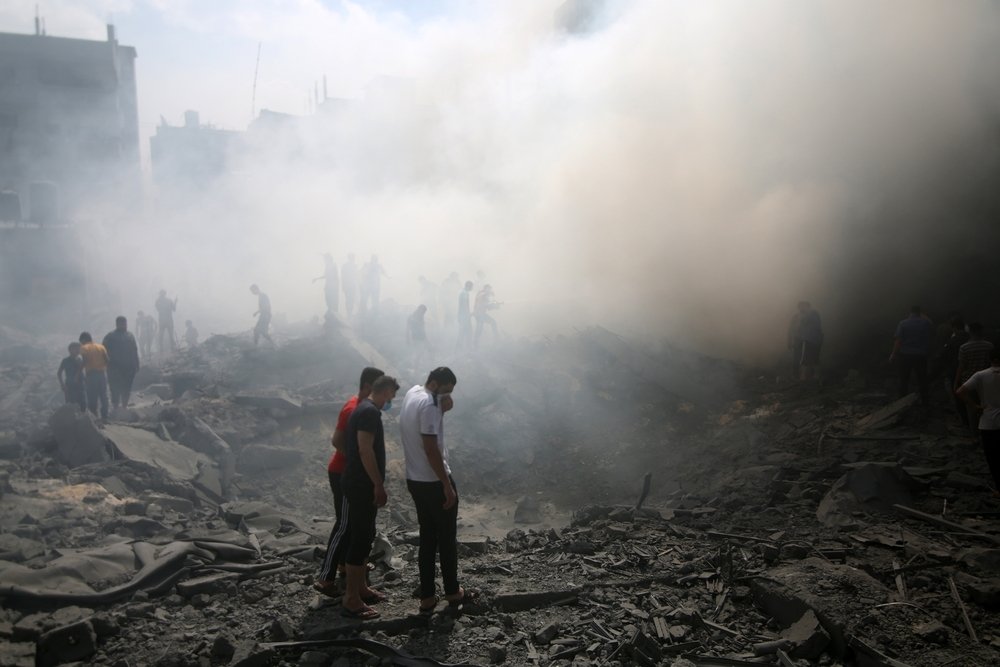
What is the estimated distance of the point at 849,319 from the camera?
12383 mm

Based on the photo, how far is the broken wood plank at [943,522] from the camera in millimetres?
4996

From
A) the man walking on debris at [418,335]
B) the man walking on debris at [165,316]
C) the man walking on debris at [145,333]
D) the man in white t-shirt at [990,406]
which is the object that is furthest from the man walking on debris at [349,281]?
the man in white t-shirt at [990,406]

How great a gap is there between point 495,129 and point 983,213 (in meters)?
11.5

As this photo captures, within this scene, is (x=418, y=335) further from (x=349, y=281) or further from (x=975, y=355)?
(x=975, y=355)

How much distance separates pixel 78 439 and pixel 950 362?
10634 mm

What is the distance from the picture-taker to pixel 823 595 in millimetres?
4027

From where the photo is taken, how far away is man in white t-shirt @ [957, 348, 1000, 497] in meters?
5.48

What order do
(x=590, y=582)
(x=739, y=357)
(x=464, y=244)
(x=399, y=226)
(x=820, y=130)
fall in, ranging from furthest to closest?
(x=399, y=226)
(x=464, y=244)
(x=820, y=130)
(x=739, y=357)
(x=590, y=582)

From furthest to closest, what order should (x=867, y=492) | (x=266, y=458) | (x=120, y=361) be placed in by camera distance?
(x=120, y=361), (x=266, y=458), (x=867, y=492)

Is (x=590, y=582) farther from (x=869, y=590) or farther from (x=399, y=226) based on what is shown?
(x=399, y=226)

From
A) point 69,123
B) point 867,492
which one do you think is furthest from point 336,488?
point 69,123

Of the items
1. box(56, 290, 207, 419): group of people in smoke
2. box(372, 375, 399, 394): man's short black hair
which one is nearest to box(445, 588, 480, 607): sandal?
box(372, 375, 399, 394): man's short black hair

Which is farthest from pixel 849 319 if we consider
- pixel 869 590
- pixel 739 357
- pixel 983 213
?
pixel 869 590

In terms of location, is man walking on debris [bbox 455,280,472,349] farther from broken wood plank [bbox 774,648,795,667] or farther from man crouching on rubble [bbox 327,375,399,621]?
broken wood plank [bbox 774,648,795,667]
